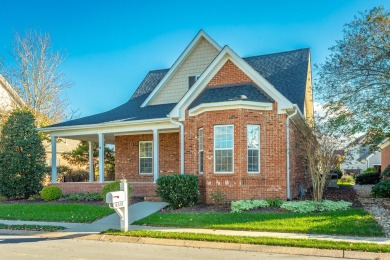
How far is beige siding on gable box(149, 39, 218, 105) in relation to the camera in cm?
1953

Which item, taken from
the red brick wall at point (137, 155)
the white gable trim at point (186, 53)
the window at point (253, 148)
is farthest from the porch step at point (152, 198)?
the white gable trim at point (186, 53)

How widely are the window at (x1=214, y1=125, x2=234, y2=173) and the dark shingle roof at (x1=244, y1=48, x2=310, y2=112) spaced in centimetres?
363

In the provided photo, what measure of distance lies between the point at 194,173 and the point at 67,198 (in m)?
6.61

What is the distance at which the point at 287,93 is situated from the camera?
1684 cm

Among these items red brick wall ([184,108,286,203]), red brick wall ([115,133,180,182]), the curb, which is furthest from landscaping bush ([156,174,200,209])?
red brick wall ([115,133,180,182])

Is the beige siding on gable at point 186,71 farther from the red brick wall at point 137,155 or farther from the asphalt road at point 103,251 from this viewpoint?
the asphalt road at point 103,251

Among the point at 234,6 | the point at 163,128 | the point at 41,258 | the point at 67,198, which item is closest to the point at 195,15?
the point at 234,6

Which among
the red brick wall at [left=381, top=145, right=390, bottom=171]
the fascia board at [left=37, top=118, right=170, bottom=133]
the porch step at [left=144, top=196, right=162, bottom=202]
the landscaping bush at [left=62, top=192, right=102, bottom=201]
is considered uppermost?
the fascia board at [left=37, top=118, right=170, bottom=133]

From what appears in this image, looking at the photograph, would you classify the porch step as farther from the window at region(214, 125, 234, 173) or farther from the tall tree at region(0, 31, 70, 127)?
the tall tree at region(0, 31, 70, 127)

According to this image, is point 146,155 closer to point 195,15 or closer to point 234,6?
point 195,15

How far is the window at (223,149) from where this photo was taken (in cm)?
1438

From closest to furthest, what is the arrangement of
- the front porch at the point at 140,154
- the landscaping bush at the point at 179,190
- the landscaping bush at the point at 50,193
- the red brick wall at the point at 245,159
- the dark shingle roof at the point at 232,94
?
the landscaping bush at the point at 179,190, the red brick wall at the point at 245,159, the dark shingle roof at the point at 232,94, the front porch at the point at 140,154, the landscaping bush at the point at 50,193

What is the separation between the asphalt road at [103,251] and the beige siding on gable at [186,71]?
11752 mm

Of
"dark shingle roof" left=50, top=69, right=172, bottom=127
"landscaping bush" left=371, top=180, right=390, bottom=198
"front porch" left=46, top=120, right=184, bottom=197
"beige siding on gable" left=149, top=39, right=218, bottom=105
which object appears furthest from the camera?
"beige siding on gable" left=149, top=39, right=218, bottom=105
